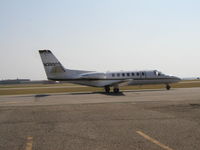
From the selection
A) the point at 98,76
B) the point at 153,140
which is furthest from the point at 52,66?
the point at 153,140

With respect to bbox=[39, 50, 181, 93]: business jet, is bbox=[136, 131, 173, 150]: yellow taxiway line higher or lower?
lower

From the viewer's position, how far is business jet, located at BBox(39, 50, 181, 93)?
30766mm

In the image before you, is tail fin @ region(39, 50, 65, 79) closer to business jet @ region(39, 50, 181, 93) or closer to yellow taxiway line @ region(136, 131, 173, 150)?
business jet @ region(39, 50, 181, 93)

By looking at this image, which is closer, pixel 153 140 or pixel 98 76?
pixel 153 140

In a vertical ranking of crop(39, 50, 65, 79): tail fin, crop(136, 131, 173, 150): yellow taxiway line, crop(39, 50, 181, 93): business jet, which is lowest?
crop(136, 131, 173, 150): yellow taxiway line

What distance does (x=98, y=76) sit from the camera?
32781 mm

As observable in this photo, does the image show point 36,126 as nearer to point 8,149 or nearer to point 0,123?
point 0,123

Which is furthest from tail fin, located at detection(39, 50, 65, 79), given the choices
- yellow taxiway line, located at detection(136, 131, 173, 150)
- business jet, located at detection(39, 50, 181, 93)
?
yellow taxiway line, located at detection(136, 131, 173, 150)

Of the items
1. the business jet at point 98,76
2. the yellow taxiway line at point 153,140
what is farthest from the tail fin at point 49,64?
the yellow taxiway line at point 153,140

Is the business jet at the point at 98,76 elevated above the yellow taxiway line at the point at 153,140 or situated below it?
above

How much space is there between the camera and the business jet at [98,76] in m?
30.8

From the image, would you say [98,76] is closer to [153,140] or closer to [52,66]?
[52,66]

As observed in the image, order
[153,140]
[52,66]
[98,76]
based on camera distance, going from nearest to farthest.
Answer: [153,140]
[52,66]
[98,76]

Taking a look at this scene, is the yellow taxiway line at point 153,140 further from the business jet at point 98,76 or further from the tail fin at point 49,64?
the tail fin at point 49,64
